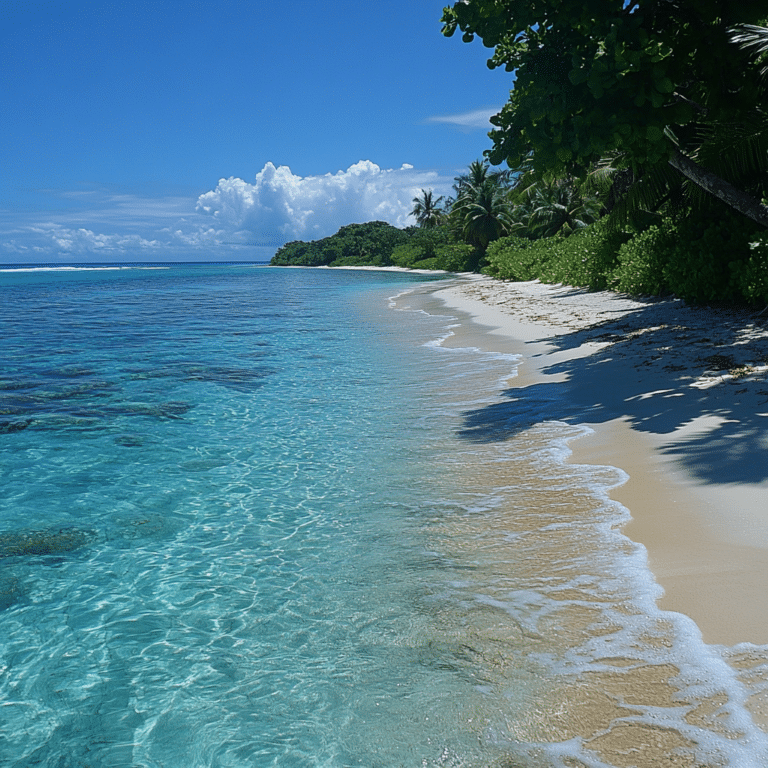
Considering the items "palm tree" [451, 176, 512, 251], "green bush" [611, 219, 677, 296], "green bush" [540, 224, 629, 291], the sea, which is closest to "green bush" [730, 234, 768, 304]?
"green bush" [611, 219, 677, 296]

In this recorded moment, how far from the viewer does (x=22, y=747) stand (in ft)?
11.0

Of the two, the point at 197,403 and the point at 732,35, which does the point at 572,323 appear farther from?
the point at 197,403

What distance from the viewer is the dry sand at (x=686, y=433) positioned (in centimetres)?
414

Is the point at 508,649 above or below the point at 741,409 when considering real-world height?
below

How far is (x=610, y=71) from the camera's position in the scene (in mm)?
8984

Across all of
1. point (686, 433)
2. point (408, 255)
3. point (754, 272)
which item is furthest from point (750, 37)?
point (408, 255)

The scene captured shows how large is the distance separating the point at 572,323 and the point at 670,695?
15436mm

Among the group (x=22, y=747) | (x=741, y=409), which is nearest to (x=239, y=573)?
(x=22, y=747)

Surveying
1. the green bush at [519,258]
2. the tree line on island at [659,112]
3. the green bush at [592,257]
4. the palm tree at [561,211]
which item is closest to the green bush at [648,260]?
the tree line on island at [659,112]

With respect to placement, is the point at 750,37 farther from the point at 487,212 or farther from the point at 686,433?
the point at 487,212

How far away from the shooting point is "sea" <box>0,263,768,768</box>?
10.5 ft

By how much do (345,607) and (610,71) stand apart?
329 inches

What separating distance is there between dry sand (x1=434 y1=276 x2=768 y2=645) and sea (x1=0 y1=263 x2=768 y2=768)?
0.25 m

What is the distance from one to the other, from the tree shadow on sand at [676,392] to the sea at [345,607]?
283 millimetres
